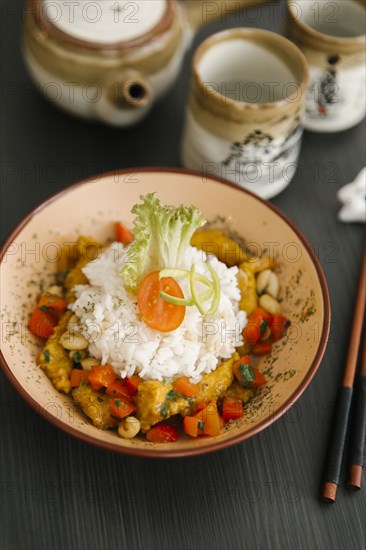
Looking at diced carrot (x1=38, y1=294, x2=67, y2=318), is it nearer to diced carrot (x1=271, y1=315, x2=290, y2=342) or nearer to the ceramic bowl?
the ceramic bowl

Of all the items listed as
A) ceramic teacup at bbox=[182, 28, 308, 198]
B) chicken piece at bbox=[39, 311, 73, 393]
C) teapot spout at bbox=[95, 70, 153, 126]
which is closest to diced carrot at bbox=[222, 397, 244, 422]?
chicken piece at bbox=[39, 311, 73, 393]

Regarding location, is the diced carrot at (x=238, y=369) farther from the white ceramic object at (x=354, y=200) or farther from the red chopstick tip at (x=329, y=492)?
the white ceramic object at (x=354, y=200)

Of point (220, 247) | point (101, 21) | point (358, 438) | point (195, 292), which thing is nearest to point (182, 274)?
point (195, 292)

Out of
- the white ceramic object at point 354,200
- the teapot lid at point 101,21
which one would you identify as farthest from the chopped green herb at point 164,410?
the teapot lid at point 101,21

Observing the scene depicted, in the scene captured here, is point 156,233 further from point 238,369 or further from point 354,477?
point 354,477

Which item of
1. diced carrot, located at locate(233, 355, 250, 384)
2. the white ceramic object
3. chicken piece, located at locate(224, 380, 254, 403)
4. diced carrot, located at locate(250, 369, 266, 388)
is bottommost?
chicken piece, located at locate(224, 380, 254, 403)

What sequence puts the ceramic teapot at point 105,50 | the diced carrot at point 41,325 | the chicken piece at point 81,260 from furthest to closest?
the ceramic teapot at point 105,50 → the chicken piece at point 81,260 → the diced carrot at point 41,325
